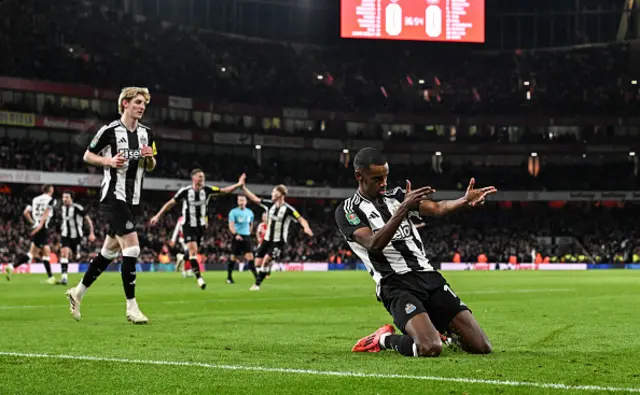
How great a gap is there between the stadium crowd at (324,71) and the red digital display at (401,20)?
14.1 metres

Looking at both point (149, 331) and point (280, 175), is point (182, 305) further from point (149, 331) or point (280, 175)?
point (280, 175)

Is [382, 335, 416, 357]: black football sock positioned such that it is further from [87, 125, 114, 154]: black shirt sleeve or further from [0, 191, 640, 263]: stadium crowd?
[0, 191, 640, 263]: stadium crowd

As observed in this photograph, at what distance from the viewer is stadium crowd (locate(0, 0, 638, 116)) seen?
6047 centimetres

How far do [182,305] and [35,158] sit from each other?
41309 millimetres

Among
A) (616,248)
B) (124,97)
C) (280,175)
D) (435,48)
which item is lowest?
(616,248)

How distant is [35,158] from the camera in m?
55.0

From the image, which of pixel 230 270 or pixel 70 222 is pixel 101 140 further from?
pixel 230 270

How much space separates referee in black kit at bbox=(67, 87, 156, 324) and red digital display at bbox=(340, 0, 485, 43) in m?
46.9

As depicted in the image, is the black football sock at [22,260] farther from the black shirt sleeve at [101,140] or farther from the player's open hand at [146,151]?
the player's open hand at [146,151]

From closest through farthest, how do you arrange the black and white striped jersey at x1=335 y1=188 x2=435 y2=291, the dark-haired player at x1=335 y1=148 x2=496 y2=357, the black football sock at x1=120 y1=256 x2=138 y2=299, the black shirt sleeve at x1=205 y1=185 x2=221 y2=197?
1. the dark-haired player at x1=335 y1=148 x2=496 y2=357
2. the black and white striped jersey at x1=335 y1=188 x2=435 y2=291
3. the black football sock at x1=120 y1=256 x2=138 y2=299
4. the black shirt sleeve at x1=205 y1=185 x2=221 y2=197

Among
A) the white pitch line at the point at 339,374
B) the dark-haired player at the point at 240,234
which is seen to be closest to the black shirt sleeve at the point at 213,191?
the dark-haired player at the point at 240,234

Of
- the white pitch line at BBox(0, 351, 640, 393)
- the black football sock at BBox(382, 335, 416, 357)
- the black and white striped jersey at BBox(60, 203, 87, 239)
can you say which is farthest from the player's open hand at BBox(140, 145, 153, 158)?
the black and white striped jersey at BBox(60, 203, 87, 239)

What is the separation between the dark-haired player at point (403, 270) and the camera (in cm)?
807

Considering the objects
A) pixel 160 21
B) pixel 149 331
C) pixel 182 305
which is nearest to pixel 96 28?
pixel 160 21
